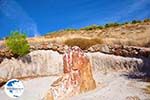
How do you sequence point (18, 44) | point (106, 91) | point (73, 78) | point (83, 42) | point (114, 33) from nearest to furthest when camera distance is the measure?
point (106, 91), point (73, 78), point (18, 44), point (83, 42), point (114, 33)

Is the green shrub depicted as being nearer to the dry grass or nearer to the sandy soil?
the dry grass

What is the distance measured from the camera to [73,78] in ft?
73.7

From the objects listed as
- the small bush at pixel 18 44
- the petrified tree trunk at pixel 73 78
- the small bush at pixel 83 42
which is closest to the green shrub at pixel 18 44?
the small bush at pixel 18 44

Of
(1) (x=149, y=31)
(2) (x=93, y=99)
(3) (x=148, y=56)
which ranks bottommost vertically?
(2) (x=93, y=99)

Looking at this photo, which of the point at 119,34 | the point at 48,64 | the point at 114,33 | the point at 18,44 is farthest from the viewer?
the point at 114,33

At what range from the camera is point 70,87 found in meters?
21.8

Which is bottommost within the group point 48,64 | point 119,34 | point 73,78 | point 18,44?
point 73,78

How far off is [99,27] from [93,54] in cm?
2830

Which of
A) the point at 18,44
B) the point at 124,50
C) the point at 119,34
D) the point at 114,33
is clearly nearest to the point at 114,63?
the point at 124,50

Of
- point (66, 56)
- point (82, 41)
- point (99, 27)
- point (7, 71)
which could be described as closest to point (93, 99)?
point (66, 56)

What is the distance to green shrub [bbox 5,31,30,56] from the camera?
128 feet

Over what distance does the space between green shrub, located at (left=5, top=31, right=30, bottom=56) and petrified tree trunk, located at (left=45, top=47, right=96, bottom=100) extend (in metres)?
15.8

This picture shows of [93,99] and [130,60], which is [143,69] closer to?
[130,60]

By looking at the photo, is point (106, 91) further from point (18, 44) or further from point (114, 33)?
point (114, 33)
